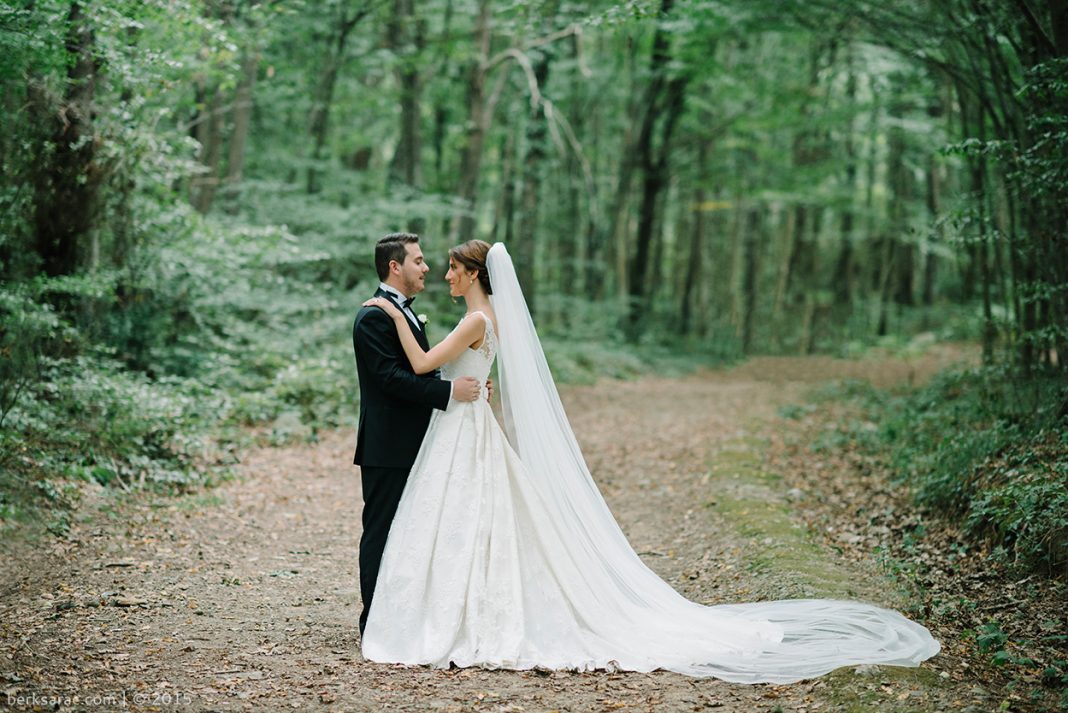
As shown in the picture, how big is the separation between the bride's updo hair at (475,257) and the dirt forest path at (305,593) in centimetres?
226

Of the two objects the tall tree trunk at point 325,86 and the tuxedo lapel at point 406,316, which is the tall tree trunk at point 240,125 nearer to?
the tall tree trunk at point 325,86

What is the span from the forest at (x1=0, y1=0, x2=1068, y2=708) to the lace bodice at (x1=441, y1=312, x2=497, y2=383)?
342 centimetres

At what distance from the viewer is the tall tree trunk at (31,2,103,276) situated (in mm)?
8812

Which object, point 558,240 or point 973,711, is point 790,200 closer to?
point 558,240

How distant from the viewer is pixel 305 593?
6141mm

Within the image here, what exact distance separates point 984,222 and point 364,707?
23.6ft

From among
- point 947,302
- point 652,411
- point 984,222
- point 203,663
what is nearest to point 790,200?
point 947,302

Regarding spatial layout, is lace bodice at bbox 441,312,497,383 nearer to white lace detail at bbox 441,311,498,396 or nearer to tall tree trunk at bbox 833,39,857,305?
white lace detail at bbox 441,311,498,396

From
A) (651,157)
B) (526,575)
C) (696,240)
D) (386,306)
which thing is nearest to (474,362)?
(386,306)

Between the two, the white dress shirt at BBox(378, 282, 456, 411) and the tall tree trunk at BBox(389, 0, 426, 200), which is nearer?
the white dress shirt at BBox(378, 282, 456, 411)

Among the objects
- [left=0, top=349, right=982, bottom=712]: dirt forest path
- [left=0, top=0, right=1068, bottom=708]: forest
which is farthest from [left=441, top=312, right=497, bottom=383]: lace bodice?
[left=0, top=0, right=1068, bottom=708]: forest

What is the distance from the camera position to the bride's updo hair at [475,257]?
512 cm

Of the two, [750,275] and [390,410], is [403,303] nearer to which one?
[390,410]

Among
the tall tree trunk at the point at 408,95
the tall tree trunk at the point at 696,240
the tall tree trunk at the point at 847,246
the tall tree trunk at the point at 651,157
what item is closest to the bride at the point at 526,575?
the tall tree trunk at the point at 408,95
